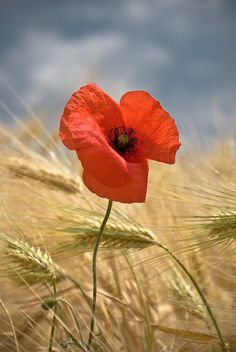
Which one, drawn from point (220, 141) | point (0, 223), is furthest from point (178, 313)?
point (220, 141)

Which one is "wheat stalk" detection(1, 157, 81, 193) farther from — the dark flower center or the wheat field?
the dark flower center

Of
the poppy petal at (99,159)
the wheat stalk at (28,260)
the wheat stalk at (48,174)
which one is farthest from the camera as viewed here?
the wheat stalk at (48,174)

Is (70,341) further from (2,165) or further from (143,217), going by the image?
(2,165)

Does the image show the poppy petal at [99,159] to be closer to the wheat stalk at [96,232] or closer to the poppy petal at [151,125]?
the poppy petal at [151,125]

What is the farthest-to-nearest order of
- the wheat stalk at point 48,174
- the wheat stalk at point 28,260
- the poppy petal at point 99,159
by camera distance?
the wheat stalk at point 48,174 → the wheat stalk at point 28,260 → the poppy petal at point 99,159

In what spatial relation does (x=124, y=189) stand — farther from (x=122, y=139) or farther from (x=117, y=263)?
(x=117, y=263)

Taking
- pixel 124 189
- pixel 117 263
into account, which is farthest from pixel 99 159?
pixel 117 263

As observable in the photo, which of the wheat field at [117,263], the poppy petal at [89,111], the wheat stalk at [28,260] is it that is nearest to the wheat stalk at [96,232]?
the wheat field at [117,263]
